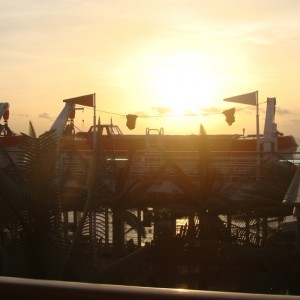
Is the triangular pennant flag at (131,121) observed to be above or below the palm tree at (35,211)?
above

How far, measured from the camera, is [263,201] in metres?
11.9

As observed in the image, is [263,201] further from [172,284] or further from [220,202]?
[172,284]

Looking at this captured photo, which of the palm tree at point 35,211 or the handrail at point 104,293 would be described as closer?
the handrail at point 104,293

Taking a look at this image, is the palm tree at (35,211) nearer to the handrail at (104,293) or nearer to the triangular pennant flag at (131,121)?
the handrail at (104,293)

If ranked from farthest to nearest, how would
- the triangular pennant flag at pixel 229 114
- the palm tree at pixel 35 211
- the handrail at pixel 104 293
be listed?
the triangular pennant flag at pixel 229 114 < the palm tree at pixel 35 211 < the handrail at pixel 104 293

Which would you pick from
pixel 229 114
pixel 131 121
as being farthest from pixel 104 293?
pixel 131 121

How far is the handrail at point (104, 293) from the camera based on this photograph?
2043 millimetres

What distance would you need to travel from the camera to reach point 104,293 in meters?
2.10

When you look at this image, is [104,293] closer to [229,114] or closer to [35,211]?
[35,211]

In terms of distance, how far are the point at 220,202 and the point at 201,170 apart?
3.11ft

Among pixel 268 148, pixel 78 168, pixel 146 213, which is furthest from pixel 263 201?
pixel 268 148

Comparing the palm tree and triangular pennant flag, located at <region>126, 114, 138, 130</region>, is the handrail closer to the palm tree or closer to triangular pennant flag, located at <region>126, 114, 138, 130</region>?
the palm tree

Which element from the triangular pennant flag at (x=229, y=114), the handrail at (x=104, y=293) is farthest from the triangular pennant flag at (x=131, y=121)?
the handrail at (x=104, y=293)

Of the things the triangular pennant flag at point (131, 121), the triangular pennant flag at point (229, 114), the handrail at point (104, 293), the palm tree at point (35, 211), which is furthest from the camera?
the triangular pennant flag at point (131, 121)
